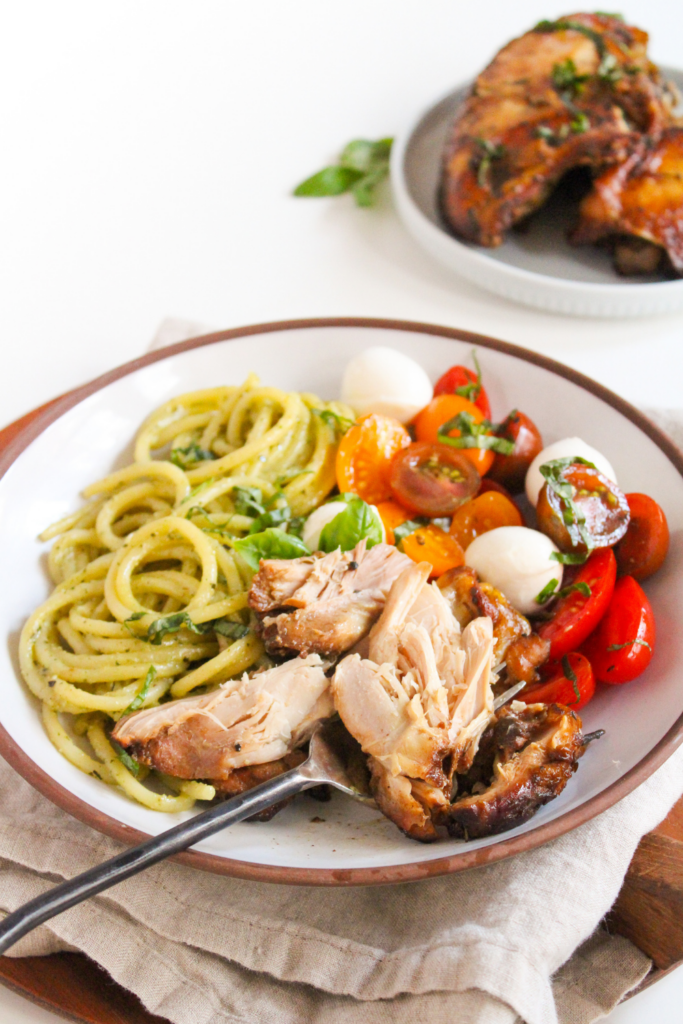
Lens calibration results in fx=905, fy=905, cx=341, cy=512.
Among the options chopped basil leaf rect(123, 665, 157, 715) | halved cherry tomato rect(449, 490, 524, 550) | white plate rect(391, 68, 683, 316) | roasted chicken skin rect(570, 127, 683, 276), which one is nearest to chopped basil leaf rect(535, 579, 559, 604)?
halved cherry tomato rect(449, 490, 524, 550)

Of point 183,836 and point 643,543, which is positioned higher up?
point 643,543

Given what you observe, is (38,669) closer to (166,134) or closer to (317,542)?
(317,542)

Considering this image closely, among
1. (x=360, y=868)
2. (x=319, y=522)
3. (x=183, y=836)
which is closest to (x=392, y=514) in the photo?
(x=319, y=522)

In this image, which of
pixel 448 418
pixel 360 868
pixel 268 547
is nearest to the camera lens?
pixel 360 868

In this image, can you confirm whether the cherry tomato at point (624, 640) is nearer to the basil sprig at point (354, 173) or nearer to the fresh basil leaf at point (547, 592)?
the fresh basil leaf at point (547, 592)

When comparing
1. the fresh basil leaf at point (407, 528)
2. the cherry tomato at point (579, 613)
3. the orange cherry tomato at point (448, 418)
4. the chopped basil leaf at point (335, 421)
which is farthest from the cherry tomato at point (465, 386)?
the cherry tomato at point (579, 613)

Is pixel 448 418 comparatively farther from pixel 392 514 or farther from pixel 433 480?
pixel 392 514

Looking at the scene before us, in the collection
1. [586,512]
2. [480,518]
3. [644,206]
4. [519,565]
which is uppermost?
[644,206]
